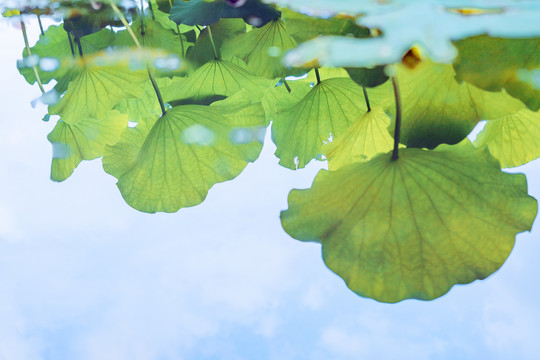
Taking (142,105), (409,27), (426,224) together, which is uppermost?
(409,27)

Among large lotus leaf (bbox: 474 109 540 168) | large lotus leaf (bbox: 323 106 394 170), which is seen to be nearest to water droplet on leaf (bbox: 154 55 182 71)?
large lotus leaf (bbox: 323 106 394 170)

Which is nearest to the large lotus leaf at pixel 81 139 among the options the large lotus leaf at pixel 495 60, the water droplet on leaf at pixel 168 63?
the water droplet on leaf at pixel 168 63

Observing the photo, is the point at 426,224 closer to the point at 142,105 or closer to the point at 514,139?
the point at 514,139

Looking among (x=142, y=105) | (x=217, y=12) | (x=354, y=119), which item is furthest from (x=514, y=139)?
(x=142, y=105)

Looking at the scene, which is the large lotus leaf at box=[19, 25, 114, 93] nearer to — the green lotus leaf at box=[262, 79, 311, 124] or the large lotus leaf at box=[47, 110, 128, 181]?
the large lotus leaf at box=[47, 110, 128, 181]

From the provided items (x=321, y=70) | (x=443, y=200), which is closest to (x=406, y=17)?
(x=443, y=200)

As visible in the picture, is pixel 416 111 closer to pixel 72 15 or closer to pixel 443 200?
pixel 443 200
